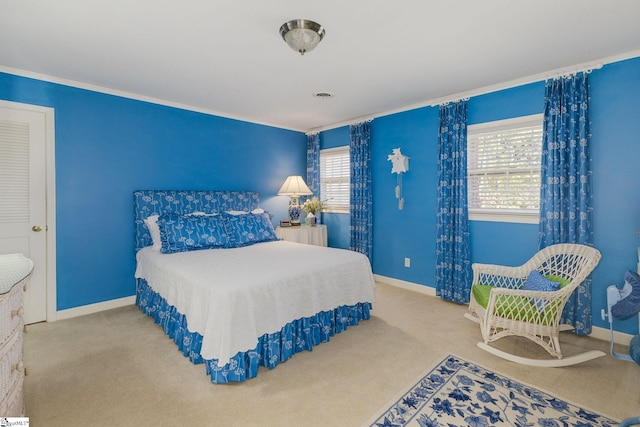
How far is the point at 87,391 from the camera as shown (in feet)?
6.77

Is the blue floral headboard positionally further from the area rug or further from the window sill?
the area rug

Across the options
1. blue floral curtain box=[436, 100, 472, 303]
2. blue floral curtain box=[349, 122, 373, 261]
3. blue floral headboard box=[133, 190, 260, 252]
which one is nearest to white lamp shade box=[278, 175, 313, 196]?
blue floral headboard box=[133, 190, 260, 252]

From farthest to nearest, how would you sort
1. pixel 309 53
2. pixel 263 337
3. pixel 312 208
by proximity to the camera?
pixel 312 208
pixel 309 53
pixel 263 337

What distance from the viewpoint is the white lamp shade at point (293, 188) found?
4914 mm

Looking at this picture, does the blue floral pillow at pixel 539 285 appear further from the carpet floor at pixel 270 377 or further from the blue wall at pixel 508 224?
the blue wall at pixel 508 224

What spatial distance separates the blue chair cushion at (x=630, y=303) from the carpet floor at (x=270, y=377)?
26.0 inches

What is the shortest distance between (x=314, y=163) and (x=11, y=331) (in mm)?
4479

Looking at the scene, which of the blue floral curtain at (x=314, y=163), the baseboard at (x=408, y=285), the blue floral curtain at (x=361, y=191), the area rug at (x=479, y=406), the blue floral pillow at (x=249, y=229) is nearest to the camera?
the area rug at (x=479, y=406)

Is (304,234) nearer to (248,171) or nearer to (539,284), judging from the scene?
(248,171)

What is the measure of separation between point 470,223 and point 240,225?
2.77 metres

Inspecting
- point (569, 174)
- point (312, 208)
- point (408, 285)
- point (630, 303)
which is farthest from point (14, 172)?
point (569, 174)

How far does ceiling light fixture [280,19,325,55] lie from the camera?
2166mm

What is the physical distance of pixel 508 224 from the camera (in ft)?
11.1

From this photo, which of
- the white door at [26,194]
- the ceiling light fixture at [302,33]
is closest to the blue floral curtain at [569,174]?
the ceiling light fixture at [302,33]
